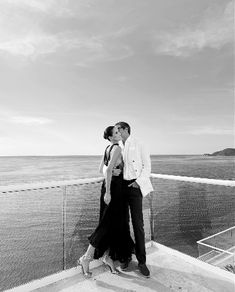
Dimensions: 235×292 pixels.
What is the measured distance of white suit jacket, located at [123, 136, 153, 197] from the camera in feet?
9.18

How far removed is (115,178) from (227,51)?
70.0 feet

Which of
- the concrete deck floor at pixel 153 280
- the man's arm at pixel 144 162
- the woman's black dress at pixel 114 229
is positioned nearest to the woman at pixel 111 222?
the woman's black dress at pixel 114 229

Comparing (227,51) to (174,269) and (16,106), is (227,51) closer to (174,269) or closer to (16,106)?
(174,269)

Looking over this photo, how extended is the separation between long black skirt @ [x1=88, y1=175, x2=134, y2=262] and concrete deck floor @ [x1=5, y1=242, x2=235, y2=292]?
188 millimetres

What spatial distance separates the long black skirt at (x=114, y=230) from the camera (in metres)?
2.81

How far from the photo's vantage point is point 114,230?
114 inches

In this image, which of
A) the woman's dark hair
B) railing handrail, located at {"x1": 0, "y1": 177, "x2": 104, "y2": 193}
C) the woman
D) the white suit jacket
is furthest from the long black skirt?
the woman's dark hair

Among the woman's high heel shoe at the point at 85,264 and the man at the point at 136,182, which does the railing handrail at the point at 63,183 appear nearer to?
the man at the point at 136,182

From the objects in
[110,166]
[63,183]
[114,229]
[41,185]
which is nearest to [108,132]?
[110,166]

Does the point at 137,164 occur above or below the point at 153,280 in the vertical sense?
above

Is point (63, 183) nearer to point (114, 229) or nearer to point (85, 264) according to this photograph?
point (114, 229)

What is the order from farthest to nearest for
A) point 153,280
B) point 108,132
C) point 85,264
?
point 108,132
point 85,264
point 153,280

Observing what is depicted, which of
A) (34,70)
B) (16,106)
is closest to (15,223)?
(34,70)

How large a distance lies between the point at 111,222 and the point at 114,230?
126 millimetres
